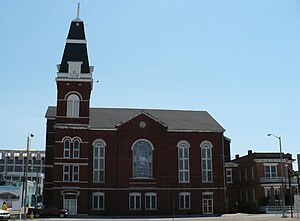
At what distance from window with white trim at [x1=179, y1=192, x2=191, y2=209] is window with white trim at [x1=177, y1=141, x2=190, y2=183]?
5.78 ft

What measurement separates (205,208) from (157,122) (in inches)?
516

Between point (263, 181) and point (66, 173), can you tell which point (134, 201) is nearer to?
point (66, 173)

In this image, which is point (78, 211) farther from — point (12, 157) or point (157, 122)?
point (12, 157)

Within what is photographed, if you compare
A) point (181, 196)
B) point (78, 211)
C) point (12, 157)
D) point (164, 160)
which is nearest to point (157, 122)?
point (164, 160)

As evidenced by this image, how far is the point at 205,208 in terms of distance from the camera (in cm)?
5822

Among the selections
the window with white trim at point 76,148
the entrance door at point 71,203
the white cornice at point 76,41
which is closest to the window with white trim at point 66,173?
the window with white trim at point 76,148

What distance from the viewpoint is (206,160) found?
60.1m

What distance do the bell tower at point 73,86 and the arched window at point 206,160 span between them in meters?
16.4

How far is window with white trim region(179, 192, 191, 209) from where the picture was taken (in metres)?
57.7

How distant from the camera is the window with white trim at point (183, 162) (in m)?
58.7

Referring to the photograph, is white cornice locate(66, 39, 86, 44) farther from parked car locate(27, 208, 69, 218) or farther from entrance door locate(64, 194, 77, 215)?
parked car locate(27, 208, 69, 218)

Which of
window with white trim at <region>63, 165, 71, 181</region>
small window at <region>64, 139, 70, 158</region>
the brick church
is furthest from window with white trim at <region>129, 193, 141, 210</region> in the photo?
small window at <region>64, 139, 70, 158</region>

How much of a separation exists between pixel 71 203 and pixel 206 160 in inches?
748

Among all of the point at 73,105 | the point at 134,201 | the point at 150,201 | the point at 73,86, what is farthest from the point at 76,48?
the point at 150,201
